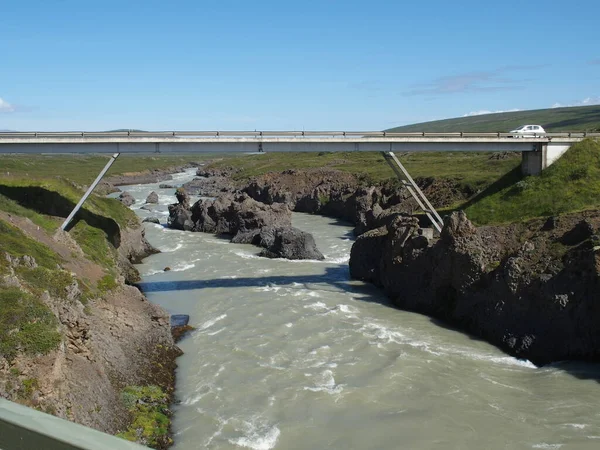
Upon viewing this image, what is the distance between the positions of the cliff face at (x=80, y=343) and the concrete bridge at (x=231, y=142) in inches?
347

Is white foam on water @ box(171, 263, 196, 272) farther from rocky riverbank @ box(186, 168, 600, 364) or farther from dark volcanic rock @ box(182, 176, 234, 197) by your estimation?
dark volcanic rock @ box(182, 176, 234, 197)

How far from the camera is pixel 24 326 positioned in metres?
19.0

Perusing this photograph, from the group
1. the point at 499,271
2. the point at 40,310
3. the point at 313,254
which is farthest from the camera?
the point at 313,254

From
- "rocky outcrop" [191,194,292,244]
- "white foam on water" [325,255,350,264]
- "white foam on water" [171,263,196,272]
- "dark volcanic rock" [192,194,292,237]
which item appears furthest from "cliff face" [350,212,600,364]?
"dark volcanic rock" [192,194,292,237]

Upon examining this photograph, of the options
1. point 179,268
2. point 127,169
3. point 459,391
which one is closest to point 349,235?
point 179,268

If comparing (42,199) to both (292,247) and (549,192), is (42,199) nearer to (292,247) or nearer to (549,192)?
(292,247)

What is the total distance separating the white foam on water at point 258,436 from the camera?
19766mm

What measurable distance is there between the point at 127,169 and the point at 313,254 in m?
150

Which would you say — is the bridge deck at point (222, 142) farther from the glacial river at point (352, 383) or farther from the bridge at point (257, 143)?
the glacial river at point (352, 383)

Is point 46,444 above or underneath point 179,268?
above

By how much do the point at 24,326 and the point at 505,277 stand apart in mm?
22688

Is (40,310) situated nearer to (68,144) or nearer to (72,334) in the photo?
(72,334)

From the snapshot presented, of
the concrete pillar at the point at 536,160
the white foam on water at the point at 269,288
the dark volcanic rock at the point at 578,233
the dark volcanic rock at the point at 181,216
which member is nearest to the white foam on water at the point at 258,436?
the white foam on water at the point at 269,288

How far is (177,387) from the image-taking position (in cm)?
2448
